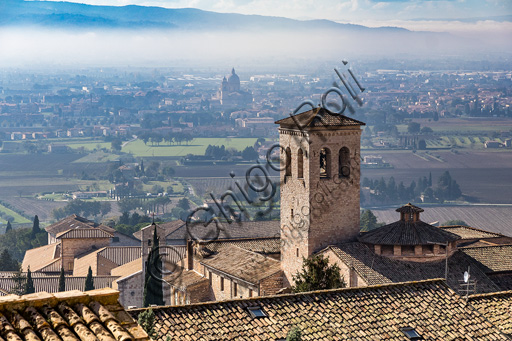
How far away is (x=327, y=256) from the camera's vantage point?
84.1ft

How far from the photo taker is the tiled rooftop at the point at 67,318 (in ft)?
22.8

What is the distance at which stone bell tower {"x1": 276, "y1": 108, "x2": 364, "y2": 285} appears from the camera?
87.6 feet

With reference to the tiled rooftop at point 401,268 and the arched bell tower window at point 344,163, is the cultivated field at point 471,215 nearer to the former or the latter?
the arched bell tower window at point 344,163

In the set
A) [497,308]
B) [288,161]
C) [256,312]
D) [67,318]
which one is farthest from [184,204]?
[67,318]

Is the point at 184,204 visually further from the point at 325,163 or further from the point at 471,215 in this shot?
the point at 325,163

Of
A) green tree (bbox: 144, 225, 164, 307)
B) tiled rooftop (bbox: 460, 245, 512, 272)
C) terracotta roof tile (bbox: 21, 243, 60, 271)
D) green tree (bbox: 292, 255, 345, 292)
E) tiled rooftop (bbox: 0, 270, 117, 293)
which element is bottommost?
terracotta roof tile (bbox: 21, 243, 60, 271)

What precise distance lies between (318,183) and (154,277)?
21.1 feet

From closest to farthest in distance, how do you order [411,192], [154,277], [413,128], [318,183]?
[318,183], [154,277], [411,192], [413,128]

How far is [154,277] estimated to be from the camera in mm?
29812

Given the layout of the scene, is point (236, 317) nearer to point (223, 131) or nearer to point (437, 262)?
point (437, 262)

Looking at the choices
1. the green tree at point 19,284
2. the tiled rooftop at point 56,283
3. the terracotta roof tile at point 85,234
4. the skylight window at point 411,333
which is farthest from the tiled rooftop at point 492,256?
the terracotta roof tile at point 85,234

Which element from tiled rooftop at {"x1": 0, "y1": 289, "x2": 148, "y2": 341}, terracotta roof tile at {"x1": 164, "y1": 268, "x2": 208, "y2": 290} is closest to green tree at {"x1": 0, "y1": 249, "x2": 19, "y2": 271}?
terracotta roof tile at {"x1": 164, "y1": 268, "x2": 208, "y2": 290}

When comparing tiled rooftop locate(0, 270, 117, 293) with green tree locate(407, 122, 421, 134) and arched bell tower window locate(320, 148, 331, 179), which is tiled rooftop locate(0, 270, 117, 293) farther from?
green tree locate(407, 122, 421, 134)

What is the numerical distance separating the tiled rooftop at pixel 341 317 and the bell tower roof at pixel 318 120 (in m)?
11.2
